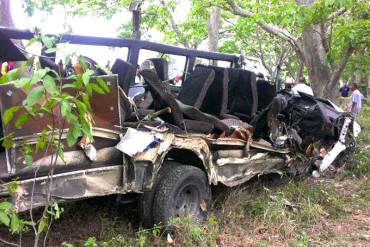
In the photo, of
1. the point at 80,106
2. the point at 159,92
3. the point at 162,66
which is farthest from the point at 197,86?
the point at 80,106

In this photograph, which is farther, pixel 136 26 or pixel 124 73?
pixel 136 26

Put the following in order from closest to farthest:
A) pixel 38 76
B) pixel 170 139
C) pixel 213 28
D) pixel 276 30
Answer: pixel 38 76 → pixel 170 139 → pixel 276 30 → pixel 213 28

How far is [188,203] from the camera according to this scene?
4887 mm

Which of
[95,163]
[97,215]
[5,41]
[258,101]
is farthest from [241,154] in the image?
[5,41]

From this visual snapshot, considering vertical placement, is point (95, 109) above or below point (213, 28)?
below

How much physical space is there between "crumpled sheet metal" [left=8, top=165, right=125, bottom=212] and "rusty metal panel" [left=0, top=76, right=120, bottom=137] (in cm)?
36

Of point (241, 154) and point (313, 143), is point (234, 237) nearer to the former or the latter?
point (241, 154)

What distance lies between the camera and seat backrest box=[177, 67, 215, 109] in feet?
17.5

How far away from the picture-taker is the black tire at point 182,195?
4.44 metres

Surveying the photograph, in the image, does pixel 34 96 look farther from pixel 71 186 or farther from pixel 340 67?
pixel 340 67

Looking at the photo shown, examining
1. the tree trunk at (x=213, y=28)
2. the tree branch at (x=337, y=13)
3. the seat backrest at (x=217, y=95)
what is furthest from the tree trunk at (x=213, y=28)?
the seat backrest at (x=217, y=95)

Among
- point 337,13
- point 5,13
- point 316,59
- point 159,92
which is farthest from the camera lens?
point 316,59

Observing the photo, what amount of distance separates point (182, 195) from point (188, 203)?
Result: 0.15 m

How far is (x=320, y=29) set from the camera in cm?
972
